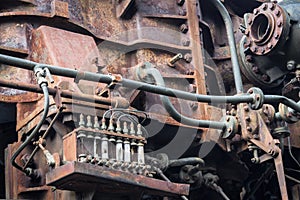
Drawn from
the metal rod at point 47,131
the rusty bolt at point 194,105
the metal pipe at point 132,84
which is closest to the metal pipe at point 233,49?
the rusty bolt at point 194,105

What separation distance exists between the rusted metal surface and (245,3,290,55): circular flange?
206 centimetres

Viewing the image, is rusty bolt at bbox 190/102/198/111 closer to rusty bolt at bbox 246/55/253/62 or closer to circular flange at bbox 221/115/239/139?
circular flange at bbox 221/115/239/139

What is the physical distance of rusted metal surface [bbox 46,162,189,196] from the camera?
5.97 m

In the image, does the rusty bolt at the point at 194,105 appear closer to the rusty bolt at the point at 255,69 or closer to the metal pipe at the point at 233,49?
the metal pipe at the point at 233,49

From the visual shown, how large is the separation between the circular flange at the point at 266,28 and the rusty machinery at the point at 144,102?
12 mm

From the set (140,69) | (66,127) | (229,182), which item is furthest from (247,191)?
(66,127)

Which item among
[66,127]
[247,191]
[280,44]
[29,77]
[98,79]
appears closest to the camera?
[98,79]

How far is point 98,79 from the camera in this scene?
6.00m

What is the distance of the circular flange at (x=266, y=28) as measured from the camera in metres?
7.80

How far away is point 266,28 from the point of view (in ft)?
26.5

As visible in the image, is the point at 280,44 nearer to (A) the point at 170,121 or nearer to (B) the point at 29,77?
(A) the point at 170,121

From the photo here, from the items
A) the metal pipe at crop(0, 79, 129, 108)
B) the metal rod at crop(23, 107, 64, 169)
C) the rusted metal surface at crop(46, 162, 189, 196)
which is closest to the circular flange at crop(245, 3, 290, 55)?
the metal pipe at crop(0, 79, 129, 108)

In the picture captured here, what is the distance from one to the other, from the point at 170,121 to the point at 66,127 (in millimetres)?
1124

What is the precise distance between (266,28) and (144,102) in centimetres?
153
